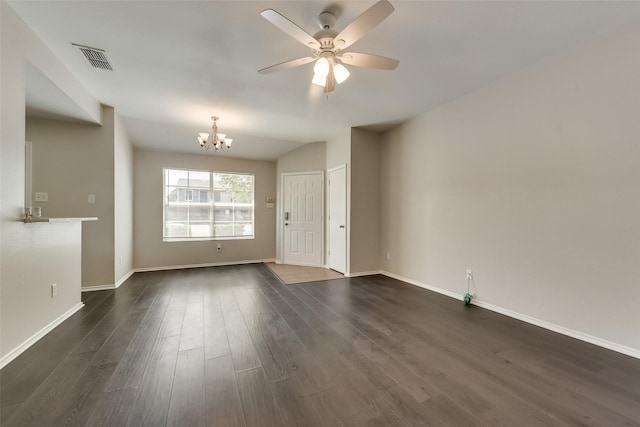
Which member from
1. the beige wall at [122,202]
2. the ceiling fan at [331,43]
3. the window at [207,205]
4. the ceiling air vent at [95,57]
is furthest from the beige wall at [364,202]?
the beige wall at [122,202]

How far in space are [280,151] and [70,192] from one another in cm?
360

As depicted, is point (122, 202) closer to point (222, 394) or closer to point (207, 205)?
point (207, 205)

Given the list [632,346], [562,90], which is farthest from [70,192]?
[632,346]

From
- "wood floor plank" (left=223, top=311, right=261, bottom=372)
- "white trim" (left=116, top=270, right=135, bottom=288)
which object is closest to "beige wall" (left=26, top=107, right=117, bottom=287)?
"white trim" (left=116, top=270, right=135, bottom=288)

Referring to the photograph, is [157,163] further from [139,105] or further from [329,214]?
[329,214]

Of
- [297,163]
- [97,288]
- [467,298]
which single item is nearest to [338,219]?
[297,163]

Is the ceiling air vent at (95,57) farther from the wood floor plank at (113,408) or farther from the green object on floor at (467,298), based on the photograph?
the green object on floor at (467,298)

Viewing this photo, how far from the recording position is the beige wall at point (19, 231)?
198 cm

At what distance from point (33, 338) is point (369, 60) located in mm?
3764

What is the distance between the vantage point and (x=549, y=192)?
8.64 feet

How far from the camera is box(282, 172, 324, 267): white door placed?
558cm

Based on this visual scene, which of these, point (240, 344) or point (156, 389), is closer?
point (156, 389)

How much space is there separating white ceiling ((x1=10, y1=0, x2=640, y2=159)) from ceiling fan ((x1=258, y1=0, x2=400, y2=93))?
0.19 meters

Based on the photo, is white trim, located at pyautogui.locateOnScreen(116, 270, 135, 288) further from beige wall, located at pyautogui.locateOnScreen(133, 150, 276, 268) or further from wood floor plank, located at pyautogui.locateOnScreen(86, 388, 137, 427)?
wood floor plank, located at pyautogui.locateOnScreen(86, 388, 137, 427)
